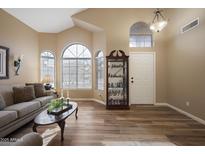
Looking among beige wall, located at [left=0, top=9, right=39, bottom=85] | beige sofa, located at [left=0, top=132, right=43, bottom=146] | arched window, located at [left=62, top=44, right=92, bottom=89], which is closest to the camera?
beige sofa, located at [left=0, top=132, right=43, bottom=146]

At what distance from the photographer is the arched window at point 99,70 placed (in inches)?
268

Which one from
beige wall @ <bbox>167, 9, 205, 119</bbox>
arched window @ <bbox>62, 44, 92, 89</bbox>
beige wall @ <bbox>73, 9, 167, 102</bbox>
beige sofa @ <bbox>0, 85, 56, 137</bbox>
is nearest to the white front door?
beige wall @ <bbox>73, 9, 167, 102</bbox>

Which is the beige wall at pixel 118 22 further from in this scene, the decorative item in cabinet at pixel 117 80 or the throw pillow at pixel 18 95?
the throw pillow at pixel 18 95

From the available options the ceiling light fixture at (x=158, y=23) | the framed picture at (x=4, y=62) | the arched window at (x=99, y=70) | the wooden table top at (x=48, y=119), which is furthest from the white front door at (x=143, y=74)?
the framed picture at (x=4, y=62)

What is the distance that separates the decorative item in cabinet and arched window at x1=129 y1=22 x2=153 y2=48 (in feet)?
2.92

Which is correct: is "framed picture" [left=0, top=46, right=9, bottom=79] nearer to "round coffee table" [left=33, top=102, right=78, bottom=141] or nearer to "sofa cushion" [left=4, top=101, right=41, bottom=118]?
"sofa cushion" [left=4, top=101, right=41, bottom=118]

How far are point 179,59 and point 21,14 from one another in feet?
16.9

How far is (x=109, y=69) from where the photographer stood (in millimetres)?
6145

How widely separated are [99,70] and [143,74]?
1.85m

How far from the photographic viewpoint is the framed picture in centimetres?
448

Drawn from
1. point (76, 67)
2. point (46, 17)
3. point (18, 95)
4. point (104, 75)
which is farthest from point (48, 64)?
point (18, 95)

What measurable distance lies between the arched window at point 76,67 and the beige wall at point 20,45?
126 cm
